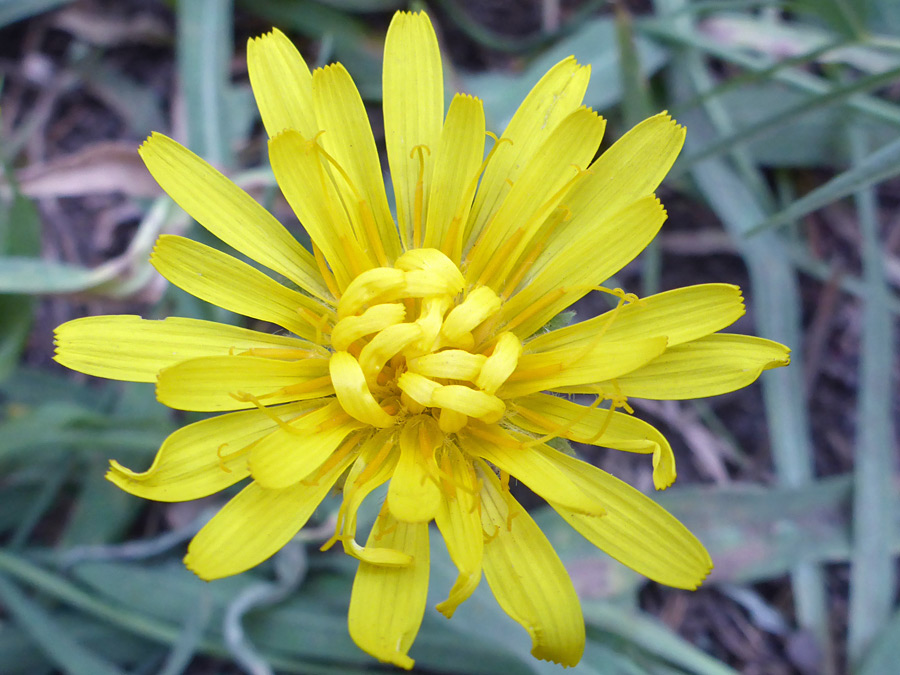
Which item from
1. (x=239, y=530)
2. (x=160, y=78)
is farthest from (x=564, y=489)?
(x=160, y=78)

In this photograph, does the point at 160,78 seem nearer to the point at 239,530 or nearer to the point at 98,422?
the point at 98,422

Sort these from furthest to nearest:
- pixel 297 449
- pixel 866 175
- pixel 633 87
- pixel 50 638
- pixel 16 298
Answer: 1. pixel 633 87
2. pixel 16 298
3. pixel 50 638
4. pixel 866 175
5. pixel 297 449

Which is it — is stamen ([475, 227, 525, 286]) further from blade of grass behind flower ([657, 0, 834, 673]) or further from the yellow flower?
blade of grass behind flower ([657, 0, 834, 673])

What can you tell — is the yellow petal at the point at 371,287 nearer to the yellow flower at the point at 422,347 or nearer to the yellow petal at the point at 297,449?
the yellow flower at the point at 422,347

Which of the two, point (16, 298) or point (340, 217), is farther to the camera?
point (16, 298)

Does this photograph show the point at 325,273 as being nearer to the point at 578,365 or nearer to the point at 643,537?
the point at 578,365

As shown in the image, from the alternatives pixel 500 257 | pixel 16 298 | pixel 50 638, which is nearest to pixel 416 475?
pixel 500 257

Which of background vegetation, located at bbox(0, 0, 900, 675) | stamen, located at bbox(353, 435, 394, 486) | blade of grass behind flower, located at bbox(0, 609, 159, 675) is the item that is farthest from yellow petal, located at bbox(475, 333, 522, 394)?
blade of grass behind flower, located at bbox(0, 609, 159, 675)

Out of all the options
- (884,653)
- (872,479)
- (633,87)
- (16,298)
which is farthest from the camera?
(633,87)
